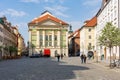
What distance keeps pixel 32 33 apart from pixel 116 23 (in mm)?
81001

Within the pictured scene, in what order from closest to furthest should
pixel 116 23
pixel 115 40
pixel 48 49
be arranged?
pixel 115 40 → pixel 116 23 → pixel 48 49

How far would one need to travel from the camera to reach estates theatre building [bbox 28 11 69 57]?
134 meters

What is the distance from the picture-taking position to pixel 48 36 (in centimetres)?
13600

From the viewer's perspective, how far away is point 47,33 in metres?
136

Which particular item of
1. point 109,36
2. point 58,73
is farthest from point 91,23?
point 58,73

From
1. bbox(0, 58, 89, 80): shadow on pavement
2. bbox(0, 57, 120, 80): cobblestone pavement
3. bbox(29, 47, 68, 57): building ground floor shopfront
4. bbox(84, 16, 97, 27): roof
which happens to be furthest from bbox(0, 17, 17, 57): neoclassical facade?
bbox(0, 57, 120, 80): cobblestone pavement

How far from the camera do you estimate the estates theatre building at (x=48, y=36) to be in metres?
134

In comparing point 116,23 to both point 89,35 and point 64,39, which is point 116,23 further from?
point 64,39

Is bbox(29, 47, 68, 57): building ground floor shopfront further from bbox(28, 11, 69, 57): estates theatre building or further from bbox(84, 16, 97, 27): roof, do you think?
bbox(84, 16, 97, 27): roof

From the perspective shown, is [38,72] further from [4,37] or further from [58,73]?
[4,37]

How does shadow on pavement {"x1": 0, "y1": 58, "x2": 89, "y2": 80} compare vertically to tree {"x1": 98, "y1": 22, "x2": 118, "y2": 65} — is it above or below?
below

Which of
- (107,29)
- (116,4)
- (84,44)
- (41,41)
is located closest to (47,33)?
(41,41)

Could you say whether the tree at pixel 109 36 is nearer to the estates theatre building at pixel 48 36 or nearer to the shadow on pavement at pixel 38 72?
the shadow on pavement at pixel 38 72

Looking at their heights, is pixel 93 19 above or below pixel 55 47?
above
